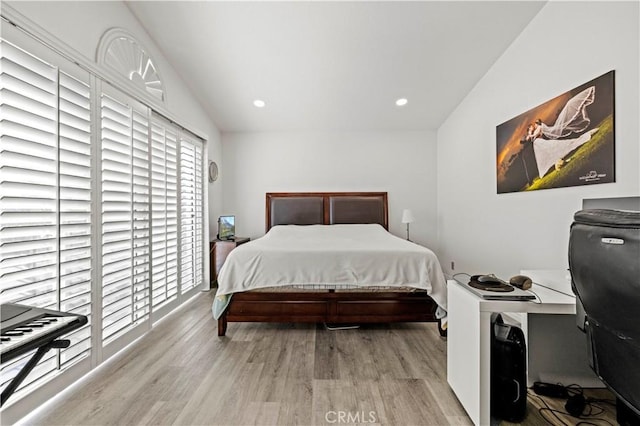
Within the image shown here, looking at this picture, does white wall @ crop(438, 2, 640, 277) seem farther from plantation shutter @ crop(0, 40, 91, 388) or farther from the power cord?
plantation shutter @ crop(0, 40, 91, 388)

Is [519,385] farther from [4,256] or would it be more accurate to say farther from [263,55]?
[263,55]

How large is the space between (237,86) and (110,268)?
251 centimetres

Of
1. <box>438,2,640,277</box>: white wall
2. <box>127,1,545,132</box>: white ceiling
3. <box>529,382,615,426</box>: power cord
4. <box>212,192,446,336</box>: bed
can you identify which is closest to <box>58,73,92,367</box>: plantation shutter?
<box>212,192,446,336</box>: bed

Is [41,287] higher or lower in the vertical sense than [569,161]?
lower

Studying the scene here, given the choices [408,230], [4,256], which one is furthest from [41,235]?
A: [408,230]

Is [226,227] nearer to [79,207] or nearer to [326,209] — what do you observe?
[326,209]

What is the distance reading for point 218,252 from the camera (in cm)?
407

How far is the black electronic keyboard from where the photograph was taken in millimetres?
887

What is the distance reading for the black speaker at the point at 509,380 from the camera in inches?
59.9

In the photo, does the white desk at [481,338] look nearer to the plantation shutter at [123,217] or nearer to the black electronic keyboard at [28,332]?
the black electronic keyboard at [28,332]

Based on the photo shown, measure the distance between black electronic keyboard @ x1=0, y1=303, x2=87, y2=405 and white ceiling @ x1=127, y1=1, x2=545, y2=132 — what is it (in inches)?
99.4

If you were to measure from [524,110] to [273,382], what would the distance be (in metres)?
3.10

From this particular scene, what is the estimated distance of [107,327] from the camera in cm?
206

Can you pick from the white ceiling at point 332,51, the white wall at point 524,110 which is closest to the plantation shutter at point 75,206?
the white ceiling at point 332,51
